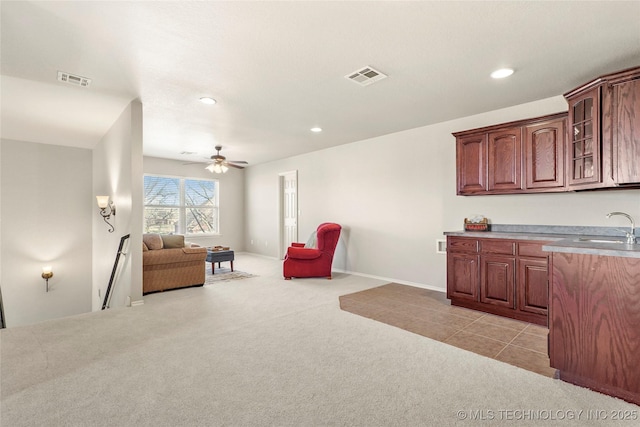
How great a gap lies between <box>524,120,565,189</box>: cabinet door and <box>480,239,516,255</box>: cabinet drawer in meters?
0.73

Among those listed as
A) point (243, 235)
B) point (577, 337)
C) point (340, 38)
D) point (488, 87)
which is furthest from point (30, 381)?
point (243, 235)

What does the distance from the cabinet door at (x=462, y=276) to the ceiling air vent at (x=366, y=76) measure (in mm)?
2387

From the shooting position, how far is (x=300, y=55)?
2.67 meters

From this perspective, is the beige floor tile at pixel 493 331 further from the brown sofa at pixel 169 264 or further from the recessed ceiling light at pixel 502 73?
the brown sofa at pixel 169 264

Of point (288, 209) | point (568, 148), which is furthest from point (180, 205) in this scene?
point (568, 148)

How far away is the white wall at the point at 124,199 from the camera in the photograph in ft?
12.8

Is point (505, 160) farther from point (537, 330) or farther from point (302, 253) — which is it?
point (302, 253)

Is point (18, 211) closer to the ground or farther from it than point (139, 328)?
farther from it

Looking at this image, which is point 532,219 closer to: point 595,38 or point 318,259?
point 595,38

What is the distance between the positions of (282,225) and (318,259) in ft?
8.87

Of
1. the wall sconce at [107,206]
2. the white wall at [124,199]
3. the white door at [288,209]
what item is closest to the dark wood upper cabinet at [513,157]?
the white door at [288,209]

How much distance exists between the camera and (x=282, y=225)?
7918 millimetres

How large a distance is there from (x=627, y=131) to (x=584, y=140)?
0.38 metres

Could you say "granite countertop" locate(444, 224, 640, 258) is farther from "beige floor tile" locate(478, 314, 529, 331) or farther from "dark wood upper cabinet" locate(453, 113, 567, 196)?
"beige floor tile" locate(478, 314, 529, 331)
